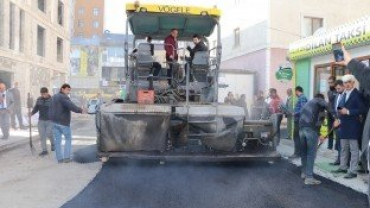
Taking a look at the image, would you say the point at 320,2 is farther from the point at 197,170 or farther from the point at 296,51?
the point at 197,170

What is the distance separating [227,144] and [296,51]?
6.35m

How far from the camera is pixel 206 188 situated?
19.5ft

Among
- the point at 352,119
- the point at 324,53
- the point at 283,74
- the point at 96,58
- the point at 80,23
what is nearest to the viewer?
the point at 352,119

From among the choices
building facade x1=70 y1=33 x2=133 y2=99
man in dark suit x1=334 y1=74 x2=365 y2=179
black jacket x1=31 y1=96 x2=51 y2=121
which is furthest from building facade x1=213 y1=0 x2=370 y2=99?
building facade x1=70 y1=33 x2=133 y2=99

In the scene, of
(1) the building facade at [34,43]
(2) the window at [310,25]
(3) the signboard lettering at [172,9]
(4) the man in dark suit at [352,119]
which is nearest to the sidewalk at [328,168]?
(4) the man in dark suit at [352,119]

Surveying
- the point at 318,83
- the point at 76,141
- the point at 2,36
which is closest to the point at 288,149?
the point at 318,83

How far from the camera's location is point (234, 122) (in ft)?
23.5

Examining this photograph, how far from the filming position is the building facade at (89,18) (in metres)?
73.9

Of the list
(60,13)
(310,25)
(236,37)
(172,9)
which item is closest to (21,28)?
(60,13)

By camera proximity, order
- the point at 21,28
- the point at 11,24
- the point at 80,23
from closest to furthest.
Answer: the point at 11,24 < the point at 21,28 < the point at 80,23

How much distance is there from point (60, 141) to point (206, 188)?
3.53 m

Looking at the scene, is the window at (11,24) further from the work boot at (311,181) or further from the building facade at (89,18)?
the building facade at (89,18)

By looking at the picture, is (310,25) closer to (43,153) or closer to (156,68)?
(156,68)

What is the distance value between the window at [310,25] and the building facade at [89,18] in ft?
187
